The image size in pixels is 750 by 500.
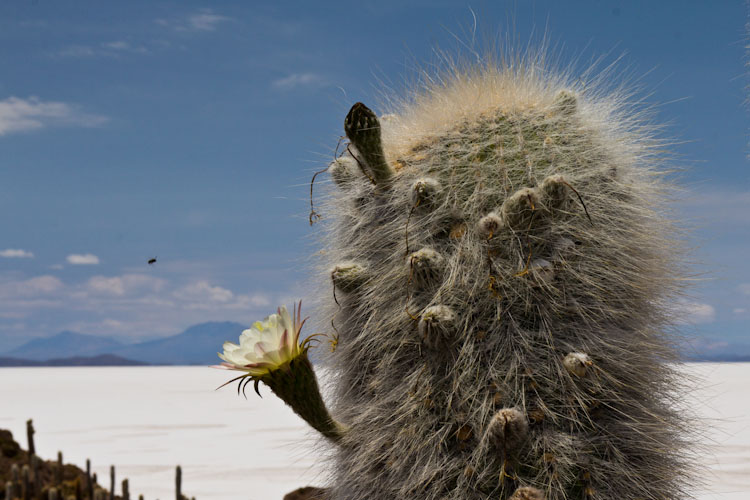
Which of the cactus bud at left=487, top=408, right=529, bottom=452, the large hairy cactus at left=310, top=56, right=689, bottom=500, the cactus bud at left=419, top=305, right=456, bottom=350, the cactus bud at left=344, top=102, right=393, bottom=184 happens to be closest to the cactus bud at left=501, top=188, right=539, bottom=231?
the large hairy cactus at left=310, top=56, right=689, bottom=500

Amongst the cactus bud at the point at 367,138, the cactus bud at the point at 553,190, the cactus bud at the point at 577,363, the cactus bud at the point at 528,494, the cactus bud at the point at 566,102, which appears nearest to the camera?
the cactus bud at the point at 528,494

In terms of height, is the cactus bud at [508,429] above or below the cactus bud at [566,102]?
below

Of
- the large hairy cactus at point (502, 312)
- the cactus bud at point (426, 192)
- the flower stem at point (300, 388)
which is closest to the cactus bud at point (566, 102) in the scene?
the large hairy cactus at point (502, 312)

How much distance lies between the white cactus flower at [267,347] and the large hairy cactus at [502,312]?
358mm

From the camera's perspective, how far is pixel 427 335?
7.54 ft

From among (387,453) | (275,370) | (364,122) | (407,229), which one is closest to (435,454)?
(387,453)

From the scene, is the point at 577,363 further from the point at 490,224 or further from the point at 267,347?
the point at 267,347

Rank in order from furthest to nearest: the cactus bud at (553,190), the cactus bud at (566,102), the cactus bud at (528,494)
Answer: the cactus bud at (566,102) → the cactus bud at (553,190) → the cactus bud at (528,494)

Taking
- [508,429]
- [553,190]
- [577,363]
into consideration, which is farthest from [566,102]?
[508,429]

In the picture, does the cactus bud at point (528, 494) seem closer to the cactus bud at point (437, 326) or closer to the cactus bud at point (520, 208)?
the cactus bud at point (437, 326)

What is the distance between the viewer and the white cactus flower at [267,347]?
2.28 m

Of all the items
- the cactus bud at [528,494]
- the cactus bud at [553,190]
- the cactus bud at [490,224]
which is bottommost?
the cactus bud at [528,494]

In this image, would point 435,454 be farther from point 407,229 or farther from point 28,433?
point 28,433

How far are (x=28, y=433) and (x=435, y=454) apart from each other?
1354 mm
